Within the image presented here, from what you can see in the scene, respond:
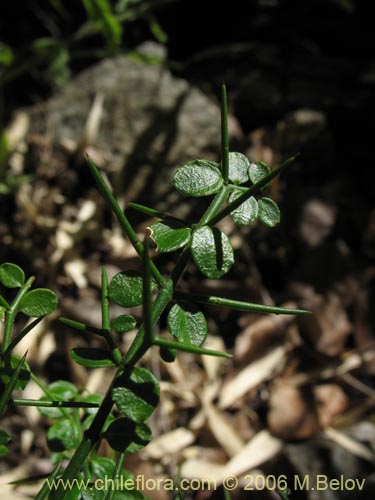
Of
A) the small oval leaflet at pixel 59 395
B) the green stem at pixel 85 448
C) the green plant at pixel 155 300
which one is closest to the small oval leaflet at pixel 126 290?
the green plant at pixel 155 300

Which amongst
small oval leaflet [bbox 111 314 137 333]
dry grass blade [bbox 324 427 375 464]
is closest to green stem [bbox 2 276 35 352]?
small oval leaflet [bbox 111 314 137 333]

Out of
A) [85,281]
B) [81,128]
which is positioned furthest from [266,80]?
[85,281]

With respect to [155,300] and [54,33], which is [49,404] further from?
[54,33]

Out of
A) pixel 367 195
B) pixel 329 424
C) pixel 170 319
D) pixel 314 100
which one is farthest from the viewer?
pixel 314 100

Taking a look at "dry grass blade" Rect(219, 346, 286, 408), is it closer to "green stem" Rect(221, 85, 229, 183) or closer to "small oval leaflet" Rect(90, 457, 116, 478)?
"small oval leaflet" Rect(90, 457, 116, 478)

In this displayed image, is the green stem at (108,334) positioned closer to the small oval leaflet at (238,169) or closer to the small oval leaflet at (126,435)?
the small oval leaflet at (126,435)

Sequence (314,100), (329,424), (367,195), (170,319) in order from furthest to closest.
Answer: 1. (314,100)
2. (367,195)
3. (329,424)
4. (170,319)

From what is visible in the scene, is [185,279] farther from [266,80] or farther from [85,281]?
[266,80]
